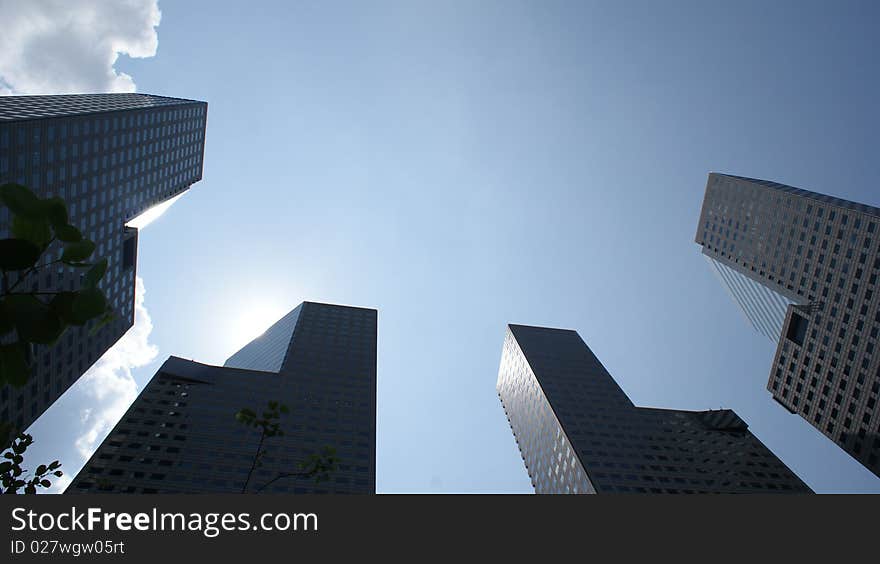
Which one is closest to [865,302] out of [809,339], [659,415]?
[809,339]

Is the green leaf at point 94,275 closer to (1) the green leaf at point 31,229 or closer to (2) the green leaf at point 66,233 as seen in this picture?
(2) the green leaf at point 66,233

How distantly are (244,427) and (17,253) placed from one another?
115225 millimetres

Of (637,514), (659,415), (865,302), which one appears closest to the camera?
(637,514)

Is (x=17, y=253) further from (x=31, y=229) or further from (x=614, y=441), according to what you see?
(x=614, y=441)

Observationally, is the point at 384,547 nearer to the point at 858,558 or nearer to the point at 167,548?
the point at 167,548

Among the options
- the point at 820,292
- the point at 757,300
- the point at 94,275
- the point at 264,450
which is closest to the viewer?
the point at 94,275

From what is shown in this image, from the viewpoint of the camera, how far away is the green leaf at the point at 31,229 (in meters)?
3.10

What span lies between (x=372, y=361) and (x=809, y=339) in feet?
353

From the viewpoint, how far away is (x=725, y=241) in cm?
13875

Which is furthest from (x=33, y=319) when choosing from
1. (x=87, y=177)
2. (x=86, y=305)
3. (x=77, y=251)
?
(x=87, y=177)

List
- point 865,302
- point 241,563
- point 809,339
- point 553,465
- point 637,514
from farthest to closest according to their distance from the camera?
point 553,465
point 809,339
point 865,302
point 637,514
point 241,563

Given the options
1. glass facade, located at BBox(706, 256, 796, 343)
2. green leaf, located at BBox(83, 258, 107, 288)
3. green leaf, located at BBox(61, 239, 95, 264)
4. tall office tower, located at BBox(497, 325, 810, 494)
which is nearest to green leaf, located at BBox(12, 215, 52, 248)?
green leaf, located at BBox(61, 239, 95, 264)

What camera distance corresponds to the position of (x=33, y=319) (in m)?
3.13

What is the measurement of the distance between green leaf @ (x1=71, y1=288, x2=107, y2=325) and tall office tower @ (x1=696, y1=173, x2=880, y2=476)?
12323cm
